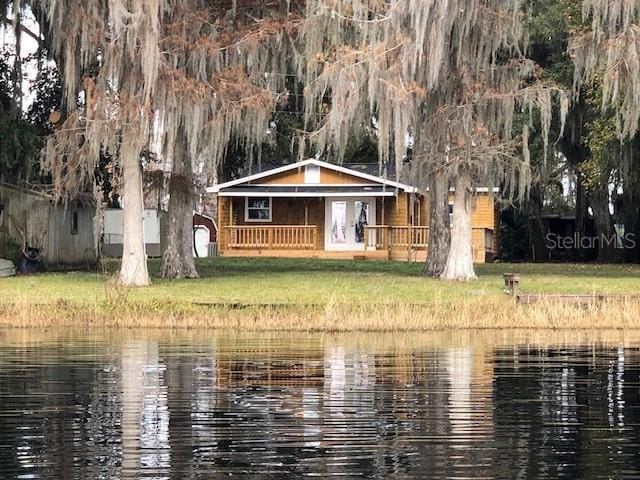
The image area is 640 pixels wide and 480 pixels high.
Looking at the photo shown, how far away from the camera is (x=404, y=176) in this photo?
121 feet

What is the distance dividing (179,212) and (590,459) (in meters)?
26.3

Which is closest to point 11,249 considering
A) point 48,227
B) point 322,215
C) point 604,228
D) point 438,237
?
point 48,227

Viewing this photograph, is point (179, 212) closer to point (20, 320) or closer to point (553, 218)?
point (20, 320)

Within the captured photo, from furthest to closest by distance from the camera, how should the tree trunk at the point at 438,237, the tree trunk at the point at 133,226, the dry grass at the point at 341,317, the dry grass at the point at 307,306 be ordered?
the tree trunk at the point at 438,237
the tree trunk at the point at 133,226
the dry grass at the point at 307,306
the dry grass at the point at 341,317

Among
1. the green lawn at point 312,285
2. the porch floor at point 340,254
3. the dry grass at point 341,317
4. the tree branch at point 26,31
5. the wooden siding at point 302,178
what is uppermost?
the tree branch at point 26,31

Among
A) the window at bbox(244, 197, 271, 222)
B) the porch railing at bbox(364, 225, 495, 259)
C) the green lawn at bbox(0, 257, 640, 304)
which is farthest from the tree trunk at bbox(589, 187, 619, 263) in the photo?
the window at bbox(244, 197, 271, 222)

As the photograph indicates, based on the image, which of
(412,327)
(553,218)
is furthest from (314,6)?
(553,218)

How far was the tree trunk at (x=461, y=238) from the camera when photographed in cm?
3544

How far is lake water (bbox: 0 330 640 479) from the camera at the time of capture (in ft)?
38.1

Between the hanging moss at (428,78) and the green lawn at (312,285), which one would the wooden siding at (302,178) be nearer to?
the green lawn at (312,285)

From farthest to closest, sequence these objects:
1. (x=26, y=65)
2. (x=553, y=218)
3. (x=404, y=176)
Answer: (x=553, y=218) → (x=26, y=65) → (x=404, y=176)

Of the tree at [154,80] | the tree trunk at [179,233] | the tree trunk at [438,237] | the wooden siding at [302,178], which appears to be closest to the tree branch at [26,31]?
the tree at [154,80]

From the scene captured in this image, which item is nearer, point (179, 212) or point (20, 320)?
point (20, 320)

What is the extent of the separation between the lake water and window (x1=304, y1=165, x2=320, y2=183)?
1080 inches
